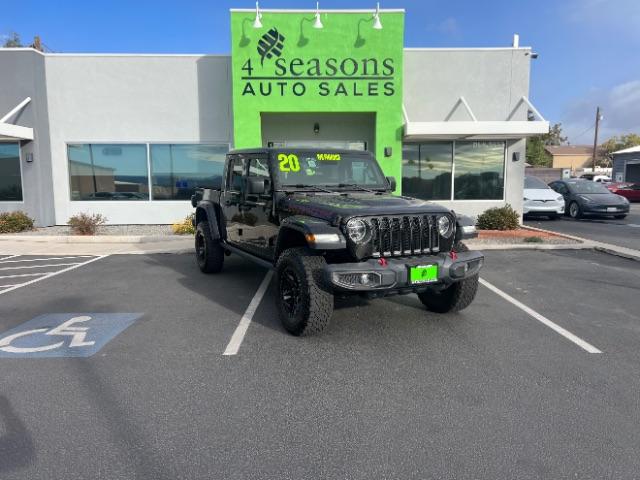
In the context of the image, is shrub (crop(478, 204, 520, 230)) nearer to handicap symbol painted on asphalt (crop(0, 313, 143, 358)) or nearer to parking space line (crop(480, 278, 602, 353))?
parking space line (crop(480, 278, 602, 353))

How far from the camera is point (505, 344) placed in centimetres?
458

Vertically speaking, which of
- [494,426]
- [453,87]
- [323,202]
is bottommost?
[494,426]

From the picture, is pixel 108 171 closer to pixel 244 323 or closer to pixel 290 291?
pixel 244 323

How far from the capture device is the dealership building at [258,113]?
12078 mm

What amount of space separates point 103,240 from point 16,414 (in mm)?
8670

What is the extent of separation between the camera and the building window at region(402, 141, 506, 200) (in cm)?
1338

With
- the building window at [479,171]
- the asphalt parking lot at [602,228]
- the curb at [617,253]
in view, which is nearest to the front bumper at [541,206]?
the asphalt parking lot at [602,228]

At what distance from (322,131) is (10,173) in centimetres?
897

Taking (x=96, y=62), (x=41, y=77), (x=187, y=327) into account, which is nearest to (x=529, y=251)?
(x=187, y=327)

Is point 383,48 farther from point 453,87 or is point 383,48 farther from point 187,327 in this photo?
point 187,327

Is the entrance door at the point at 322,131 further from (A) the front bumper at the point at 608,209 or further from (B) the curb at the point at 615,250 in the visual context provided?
(A) the front bumper at the point at 608,209

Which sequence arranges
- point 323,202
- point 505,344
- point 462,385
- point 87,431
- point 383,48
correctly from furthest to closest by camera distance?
point 383,48, point 323,202, point 505,344, point 462,385, point 87,431

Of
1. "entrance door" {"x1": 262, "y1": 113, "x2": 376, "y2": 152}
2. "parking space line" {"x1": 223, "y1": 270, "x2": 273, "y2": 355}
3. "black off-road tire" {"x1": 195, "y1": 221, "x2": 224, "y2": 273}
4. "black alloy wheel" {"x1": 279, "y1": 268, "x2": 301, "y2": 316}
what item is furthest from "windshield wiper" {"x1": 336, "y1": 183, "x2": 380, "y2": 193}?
"entrance door" {"x1": 262, "y1": 113, "x2": 376, "y2": 152}

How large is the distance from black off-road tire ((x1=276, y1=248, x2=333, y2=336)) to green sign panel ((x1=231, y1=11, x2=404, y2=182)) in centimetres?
827
